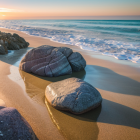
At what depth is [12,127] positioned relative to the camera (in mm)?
1617

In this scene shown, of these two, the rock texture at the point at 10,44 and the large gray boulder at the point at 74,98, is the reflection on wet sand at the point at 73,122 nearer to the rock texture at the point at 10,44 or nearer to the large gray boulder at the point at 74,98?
the large gray boulder at the point at 74,98

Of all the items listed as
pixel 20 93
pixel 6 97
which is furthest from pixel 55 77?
pixel 6 97

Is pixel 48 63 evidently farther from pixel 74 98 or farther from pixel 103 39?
pixel 103 39

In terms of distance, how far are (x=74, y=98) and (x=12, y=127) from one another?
126 cm

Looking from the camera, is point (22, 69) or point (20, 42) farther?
point (20, 42)

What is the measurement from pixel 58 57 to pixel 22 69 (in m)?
1.42

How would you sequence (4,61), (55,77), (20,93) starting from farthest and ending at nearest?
1. (4,61)
2. (55,77)
3. (20,93)

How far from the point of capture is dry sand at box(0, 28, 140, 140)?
7.11 feet

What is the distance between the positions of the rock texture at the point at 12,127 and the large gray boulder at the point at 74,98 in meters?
0.97

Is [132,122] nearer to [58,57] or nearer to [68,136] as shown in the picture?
[68,136]

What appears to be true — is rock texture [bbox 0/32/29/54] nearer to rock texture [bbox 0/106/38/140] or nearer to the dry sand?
the dry sand

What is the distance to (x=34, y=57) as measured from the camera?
4.48m

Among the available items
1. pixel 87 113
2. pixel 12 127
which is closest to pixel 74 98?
pixel 87 113

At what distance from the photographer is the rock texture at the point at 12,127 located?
1.54 meters
